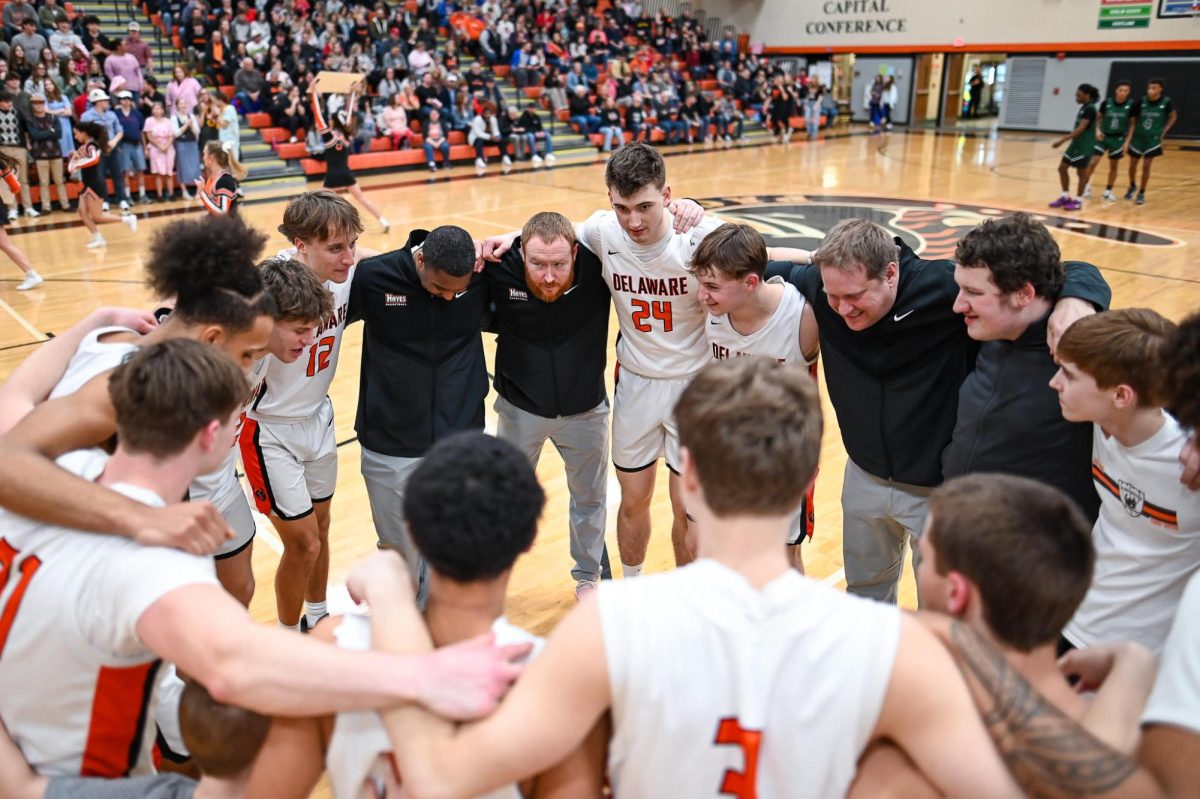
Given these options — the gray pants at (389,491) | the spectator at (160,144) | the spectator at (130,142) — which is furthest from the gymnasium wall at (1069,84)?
the gray pants at (389,491)

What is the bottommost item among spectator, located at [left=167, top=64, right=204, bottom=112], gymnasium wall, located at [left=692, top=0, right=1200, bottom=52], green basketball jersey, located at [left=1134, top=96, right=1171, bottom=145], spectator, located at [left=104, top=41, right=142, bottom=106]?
green basketball jersey, located at [left=1134, top=96, right=1171, bottom=145]

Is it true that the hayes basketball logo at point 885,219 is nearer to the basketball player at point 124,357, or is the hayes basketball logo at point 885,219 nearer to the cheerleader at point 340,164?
the cheerleader at point 340,164

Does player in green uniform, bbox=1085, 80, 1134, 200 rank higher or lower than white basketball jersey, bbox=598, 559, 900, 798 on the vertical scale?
higher

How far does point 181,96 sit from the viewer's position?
16.4 meters

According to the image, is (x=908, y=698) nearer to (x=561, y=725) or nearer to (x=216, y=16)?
(x=561, y=725)

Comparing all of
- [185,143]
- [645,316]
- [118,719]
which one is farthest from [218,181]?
[118,719]

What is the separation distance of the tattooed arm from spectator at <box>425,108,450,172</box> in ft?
64.5

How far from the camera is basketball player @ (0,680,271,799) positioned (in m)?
1.75

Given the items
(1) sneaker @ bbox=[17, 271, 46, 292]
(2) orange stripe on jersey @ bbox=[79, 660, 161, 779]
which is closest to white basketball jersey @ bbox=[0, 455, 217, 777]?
(2) orange stripe on jersey @ bbox=[79, 660, 161, 779]

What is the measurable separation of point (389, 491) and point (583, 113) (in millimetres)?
21979

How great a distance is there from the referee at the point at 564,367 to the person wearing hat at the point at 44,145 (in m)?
13.5

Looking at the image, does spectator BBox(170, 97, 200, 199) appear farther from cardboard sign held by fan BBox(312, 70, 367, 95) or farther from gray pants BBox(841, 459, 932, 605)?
gray pants BBox(841, 459, 932, 605)

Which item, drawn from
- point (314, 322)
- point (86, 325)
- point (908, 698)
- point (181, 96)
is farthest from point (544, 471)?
point (181, 96)

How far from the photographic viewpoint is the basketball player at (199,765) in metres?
1.75
